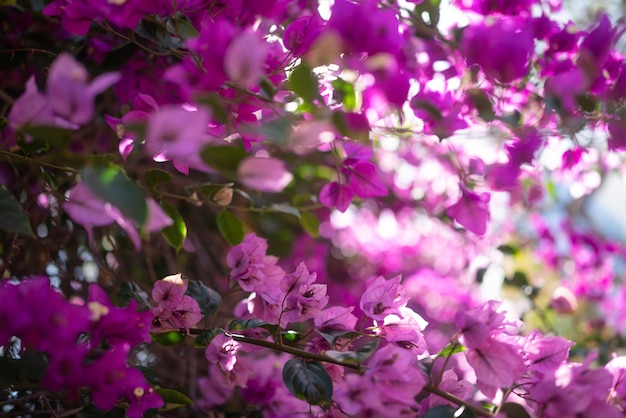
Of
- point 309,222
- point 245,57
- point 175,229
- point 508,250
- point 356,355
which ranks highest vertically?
point 245,57

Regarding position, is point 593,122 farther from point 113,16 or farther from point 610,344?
point 610,344

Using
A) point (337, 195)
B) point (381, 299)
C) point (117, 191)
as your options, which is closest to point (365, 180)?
point (337, 195)

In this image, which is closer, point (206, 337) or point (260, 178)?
point (260, 178)

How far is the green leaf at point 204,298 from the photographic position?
71cm

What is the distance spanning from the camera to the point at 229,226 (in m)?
0.86

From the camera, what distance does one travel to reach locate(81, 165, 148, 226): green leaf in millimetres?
408

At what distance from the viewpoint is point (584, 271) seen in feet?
6.43

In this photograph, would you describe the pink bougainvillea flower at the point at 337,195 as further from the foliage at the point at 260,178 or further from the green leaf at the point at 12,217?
the green leaf at the point at 12,217

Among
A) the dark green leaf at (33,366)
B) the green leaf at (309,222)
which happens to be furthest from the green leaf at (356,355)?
the green leaf at (309,222)

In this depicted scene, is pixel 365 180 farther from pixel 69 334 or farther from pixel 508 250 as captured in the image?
pixel 508 250

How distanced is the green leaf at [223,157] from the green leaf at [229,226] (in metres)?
0.41

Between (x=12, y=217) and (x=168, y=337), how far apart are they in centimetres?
25

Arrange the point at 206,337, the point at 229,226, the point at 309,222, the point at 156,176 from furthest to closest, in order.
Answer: the point at 309,222 < the point at 229,226 < the point at 156,176 < the point at 206,337

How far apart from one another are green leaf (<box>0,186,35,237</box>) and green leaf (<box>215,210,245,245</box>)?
367 mm
